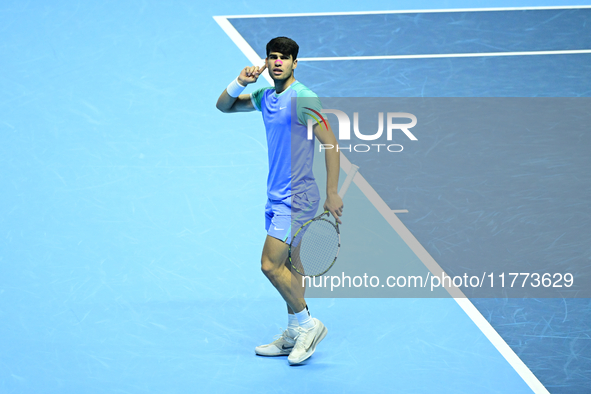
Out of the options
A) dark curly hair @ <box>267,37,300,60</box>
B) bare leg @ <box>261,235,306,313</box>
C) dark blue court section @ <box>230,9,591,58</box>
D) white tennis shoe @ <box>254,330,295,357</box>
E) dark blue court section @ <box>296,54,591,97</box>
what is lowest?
white tennis shoe @ <box>254,330,295,357</box>

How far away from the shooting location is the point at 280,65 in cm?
446

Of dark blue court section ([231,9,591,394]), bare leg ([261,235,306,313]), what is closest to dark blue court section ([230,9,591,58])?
dark blue court section ([231,9,591,394])

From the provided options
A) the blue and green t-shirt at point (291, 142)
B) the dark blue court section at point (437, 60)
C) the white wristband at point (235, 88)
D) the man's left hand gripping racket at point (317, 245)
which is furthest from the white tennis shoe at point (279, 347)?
the dark blue court section at point (437, 60)

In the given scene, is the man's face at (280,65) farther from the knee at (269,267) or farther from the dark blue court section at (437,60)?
the dark blue court section at (437,60)

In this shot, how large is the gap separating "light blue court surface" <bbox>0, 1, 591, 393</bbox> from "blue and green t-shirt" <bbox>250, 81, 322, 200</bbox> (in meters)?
1.23

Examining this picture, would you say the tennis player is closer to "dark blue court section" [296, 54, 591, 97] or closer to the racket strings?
the racket strings

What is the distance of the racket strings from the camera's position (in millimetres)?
4605

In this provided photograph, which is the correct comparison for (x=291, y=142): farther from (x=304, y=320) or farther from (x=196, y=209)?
(x=196, y=209)

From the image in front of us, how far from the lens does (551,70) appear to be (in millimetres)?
8078

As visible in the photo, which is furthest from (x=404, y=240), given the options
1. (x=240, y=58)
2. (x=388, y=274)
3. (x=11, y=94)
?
(x=11, y=94)

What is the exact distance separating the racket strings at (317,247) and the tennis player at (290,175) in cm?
11

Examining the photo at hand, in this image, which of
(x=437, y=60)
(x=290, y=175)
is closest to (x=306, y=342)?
(x=290, y=175)

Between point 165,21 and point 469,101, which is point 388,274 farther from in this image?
point 165,21

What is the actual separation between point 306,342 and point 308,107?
1.64 meters
